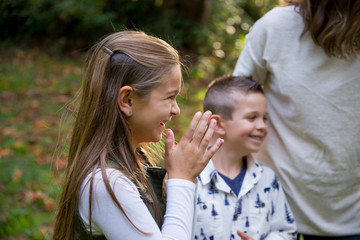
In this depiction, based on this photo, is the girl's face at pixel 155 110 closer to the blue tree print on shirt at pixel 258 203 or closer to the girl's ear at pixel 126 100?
the girl's ear at pixel 126 100

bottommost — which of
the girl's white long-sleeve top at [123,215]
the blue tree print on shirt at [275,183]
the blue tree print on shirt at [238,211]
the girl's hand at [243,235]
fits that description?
the girl's hand at [243,235]

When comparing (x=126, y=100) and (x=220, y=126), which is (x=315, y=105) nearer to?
(x=220, y=126)

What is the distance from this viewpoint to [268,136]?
7.44 feet

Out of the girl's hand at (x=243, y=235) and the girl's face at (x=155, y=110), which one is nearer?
the girl's face at (x=155, y=110)

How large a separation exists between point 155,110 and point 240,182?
0.70 metres

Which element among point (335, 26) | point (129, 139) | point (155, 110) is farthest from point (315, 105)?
point (129, 139)

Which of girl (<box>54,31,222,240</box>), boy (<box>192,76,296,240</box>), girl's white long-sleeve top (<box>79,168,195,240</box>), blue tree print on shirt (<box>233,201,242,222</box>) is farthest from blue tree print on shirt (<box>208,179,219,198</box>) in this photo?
girl's white long-sleeve top (<box>79,168,195,240</box>)

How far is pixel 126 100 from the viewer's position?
5.59 feet

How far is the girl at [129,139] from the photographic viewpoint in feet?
5.23

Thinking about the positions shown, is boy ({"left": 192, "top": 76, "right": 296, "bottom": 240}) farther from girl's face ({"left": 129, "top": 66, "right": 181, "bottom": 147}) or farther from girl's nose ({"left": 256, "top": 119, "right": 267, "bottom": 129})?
girl's face ({"left": 129, "top": 66, "right": 181, "bottom": 147})

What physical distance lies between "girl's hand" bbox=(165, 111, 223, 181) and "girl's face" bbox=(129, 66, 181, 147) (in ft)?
0.35

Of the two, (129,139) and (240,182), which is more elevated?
(129,139)

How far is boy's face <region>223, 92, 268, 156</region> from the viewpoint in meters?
2.17

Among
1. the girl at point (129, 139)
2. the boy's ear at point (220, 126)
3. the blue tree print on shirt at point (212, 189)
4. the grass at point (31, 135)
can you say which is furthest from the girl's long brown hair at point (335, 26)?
the grass at point (31, 135)
